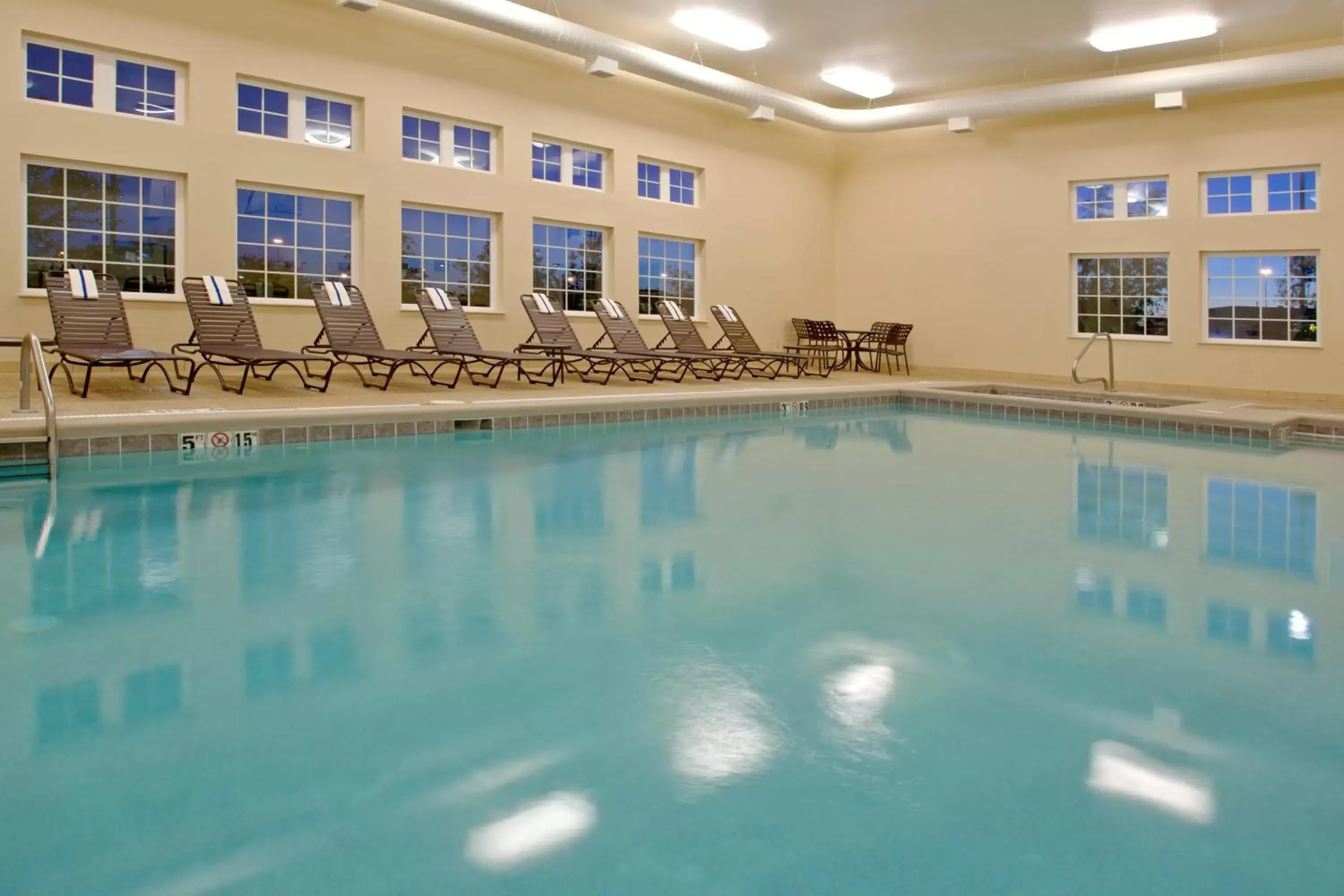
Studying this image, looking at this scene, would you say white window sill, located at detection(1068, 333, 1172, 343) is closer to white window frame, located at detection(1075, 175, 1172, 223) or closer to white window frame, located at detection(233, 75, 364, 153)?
white window frame, located at detection(1075, 175, 1172, 223)

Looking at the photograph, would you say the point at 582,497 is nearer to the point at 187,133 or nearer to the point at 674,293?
the point at 187,133

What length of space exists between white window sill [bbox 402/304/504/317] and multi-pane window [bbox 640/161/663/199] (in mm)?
2655

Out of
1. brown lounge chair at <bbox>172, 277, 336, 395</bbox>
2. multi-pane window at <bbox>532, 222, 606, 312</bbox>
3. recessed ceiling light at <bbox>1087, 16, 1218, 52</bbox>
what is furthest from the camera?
multi-pane window at <bbox>532, 222, 606, 312</bbox>

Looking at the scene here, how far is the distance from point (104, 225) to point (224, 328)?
168 centimetres

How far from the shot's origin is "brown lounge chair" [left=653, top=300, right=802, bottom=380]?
1131 cm

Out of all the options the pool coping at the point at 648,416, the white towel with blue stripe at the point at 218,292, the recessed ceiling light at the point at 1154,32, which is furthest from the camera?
the recessed ceiling light at the point at 1154,32

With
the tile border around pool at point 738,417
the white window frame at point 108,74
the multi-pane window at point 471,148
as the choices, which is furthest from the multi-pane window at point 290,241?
the tile border around pool at point 738,417

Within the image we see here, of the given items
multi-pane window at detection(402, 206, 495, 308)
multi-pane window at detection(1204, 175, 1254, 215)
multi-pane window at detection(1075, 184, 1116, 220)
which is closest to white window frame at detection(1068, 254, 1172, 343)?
multi-pane window at detection(1075, 184, 1116, 220)

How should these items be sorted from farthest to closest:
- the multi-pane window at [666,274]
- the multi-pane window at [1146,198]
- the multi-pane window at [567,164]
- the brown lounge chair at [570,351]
Result: the multi-pane window at [666,274] → the multi-pane window at [1146,198] → the multi-pane window at [567,164] → the brown lounge chair at [570,351]

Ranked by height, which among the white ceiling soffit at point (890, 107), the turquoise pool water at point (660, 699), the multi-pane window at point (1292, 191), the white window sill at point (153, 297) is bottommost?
the turquoise pool water at point (660, 699)

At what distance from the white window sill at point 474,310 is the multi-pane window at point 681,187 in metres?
3.16

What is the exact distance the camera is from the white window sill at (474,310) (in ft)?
34.5

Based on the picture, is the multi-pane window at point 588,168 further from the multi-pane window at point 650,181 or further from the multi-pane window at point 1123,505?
the multi-pane window at point 1123,505

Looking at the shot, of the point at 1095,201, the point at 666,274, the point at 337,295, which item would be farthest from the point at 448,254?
the point at 1095,201
